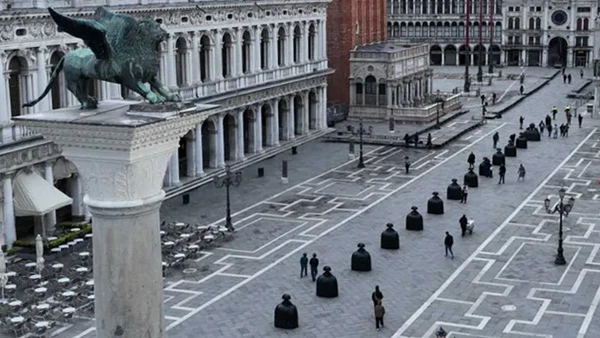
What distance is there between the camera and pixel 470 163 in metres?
64.9

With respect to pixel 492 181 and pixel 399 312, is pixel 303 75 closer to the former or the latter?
pixel 492 181

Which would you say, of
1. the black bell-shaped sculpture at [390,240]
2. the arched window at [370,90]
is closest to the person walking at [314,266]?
the black bell-shaped sculpture at [390,240]

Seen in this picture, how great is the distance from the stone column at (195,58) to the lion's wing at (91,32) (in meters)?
41.4

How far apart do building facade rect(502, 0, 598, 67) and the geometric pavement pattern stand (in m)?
85.4

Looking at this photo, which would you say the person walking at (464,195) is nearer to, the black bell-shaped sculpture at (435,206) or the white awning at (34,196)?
the black bell-shaped sculpture at (435,206)

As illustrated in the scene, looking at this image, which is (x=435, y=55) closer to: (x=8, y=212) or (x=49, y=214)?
(x=49, y=214)

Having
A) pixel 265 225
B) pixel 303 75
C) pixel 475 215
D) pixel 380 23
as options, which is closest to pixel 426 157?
pixel 303 75

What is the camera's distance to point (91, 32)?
19.9 m

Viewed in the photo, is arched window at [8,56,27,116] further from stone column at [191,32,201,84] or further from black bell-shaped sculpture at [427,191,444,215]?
black bell-shaped sculpture at [427,191,444,215]

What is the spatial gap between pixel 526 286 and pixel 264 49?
118 feet

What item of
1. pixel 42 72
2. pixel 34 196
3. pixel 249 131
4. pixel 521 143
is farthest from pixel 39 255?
pixel 521 143

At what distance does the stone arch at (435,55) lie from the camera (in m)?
143

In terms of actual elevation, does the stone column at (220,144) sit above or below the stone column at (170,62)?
below

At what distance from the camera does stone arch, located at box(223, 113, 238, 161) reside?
66.7 m
